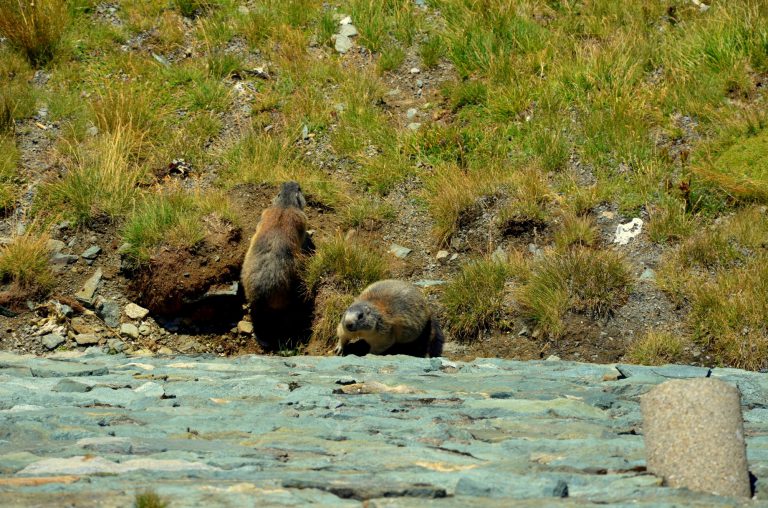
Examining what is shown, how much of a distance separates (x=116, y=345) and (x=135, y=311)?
507 millimetres

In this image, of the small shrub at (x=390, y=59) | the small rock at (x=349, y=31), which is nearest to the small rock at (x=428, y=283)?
the small shrub at (x=390, y=59)

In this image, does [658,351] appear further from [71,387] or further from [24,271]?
[24,271]

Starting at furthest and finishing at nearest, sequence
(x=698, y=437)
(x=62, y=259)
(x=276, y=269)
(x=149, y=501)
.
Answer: (x=62, y=259) → (x=276, y=269) → (x=698, y=437) → (x=149, y=501)

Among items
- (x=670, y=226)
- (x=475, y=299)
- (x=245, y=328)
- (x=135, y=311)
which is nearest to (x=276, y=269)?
(x=245, y=328)

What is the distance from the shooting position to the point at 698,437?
434cm

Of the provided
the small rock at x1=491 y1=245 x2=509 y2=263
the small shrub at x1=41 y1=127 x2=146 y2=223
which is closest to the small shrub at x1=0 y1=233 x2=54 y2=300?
the small shrub at x1=41 y1=127 x2=146 y2=223

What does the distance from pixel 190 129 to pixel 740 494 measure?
10.9 metres

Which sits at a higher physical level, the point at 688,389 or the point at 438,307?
the point at 688,389

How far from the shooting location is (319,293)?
1153cm

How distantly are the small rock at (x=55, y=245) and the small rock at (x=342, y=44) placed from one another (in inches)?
207

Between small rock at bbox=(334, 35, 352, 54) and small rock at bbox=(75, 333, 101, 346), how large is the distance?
6.00 metres

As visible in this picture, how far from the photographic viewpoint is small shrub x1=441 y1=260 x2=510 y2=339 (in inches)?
436

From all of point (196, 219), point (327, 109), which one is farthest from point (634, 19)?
point (196, 219)

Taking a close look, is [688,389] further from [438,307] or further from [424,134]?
[424,134]
